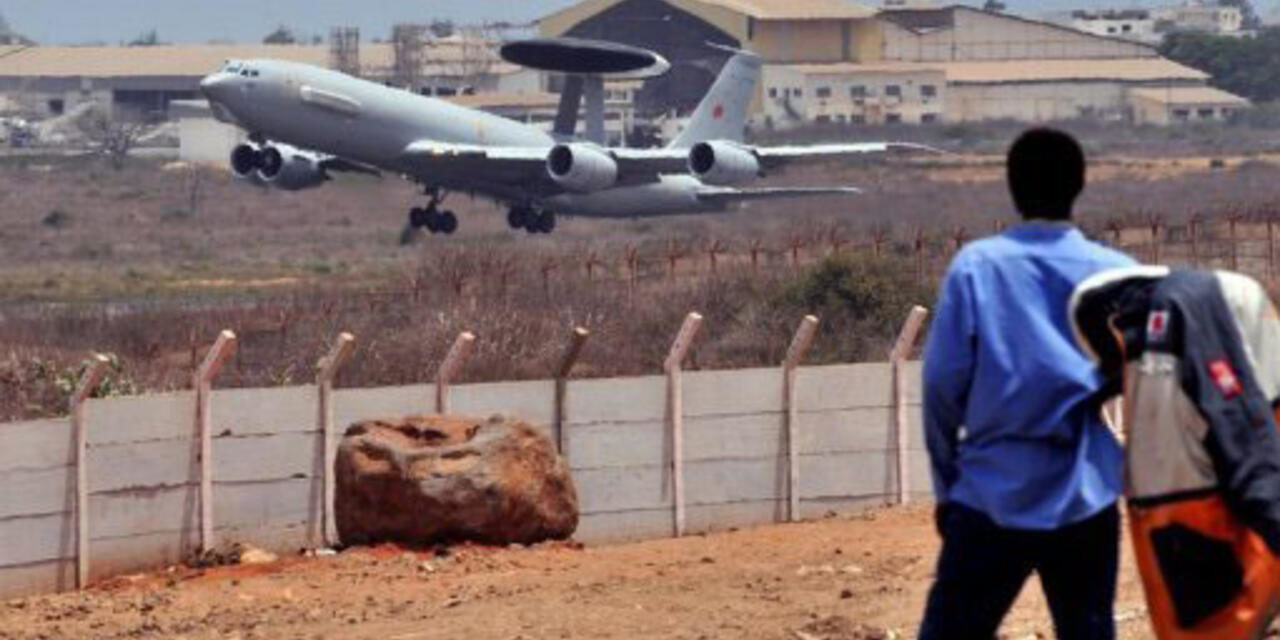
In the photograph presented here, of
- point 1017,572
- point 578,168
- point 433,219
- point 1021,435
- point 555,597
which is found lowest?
point 433,219

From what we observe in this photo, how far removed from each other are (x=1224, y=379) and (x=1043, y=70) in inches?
4214

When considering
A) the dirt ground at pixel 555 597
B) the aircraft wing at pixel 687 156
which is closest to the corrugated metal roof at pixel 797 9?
the aircraft wing at pixel 687 156

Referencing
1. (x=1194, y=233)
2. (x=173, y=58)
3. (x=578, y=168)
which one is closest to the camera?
(x=1194, y=233)

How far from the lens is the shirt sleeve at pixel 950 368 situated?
8305 mm

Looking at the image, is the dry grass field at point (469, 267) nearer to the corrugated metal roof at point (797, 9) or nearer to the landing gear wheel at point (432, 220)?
the landing gear wheel at point (432, 220)

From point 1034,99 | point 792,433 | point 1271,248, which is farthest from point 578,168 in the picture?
point 1034,99

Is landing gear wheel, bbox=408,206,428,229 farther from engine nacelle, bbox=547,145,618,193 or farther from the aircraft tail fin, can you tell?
the aircraft tail fin

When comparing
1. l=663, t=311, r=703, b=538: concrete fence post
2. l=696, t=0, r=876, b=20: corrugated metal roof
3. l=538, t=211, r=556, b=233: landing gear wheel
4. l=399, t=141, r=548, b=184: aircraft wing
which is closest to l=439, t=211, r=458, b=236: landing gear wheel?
l=399, t=141, r=548, b=184: aircraft wing

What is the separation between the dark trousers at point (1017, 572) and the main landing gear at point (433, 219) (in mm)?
50689

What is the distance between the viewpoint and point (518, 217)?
60031 mm

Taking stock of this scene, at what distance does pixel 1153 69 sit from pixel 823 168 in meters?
41.4

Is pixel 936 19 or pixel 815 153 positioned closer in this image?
pixel 815 153

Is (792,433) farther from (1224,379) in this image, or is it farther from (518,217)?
(518,217)

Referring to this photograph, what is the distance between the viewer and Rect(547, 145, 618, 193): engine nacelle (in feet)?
187
